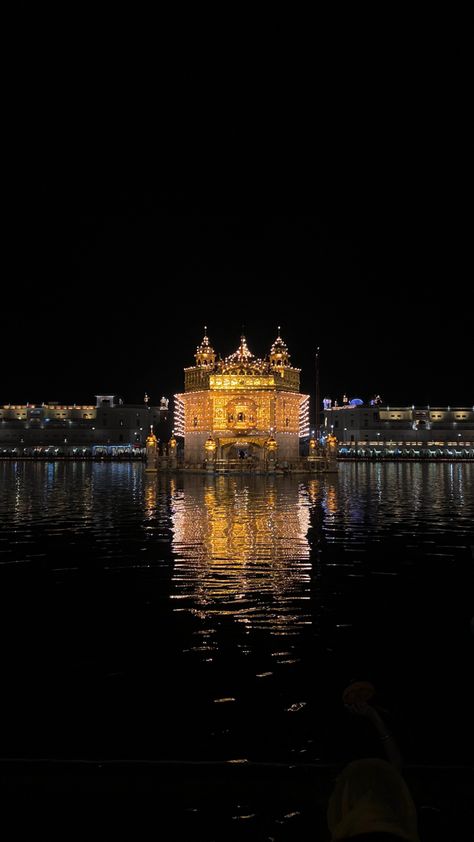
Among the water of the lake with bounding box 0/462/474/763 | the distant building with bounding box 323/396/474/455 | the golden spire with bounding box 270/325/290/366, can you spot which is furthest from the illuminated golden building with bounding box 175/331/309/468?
the distant building with bounding box 323/396/474/455

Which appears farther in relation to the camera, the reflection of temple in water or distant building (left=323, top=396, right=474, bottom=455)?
distant building (left=323, top=396, right=474, bottom=455)

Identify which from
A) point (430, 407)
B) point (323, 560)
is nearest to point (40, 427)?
point (430, 407)

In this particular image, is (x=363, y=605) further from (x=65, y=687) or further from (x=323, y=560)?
(x=65, y=687)

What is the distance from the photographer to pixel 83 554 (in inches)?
827

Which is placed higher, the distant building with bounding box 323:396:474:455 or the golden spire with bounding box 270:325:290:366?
the golden spire with bounding box 270:325:290:366

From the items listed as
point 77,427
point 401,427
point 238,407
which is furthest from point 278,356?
point 77,427

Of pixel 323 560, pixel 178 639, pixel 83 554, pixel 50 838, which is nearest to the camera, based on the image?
pixel 50 838

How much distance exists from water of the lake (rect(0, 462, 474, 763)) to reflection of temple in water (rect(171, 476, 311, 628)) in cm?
8

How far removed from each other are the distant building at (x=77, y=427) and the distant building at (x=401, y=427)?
39205 millimetres

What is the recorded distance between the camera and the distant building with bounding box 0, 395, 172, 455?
15800cm

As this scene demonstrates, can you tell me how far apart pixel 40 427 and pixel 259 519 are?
136m

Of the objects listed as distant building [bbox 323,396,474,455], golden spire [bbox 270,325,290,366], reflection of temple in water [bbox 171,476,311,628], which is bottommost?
reflection of temple in water [bbox 171,476,311,628]

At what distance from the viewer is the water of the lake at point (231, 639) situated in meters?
7.83

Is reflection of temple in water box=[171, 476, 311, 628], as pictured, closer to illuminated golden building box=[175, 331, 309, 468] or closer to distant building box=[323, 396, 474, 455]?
illuminated golden building box=[175, 331, 309, 468]
